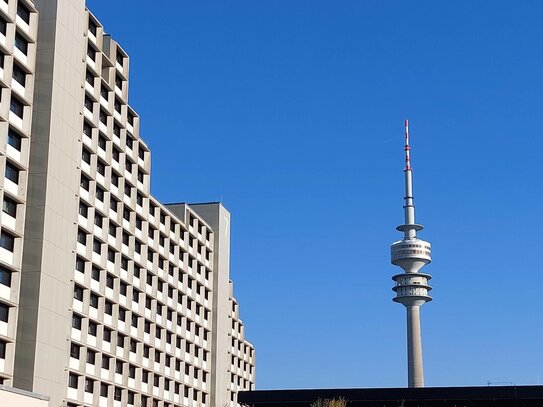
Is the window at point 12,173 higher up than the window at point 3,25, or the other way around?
the window at point 3,25

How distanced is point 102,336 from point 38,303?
14.6m

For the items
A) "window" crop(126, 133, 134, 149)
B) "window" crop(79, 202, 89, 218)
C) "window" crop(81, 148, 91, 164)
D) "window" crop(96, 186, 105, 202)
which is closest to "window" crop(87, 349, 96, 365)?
"window" crop(79, 202, 89, 218)

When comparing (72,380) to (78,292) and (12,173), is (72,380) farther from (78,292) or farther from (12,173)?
(12,173)

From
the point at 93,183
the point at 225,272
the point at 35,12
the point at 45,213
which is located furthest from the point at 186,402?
the point at 35,12

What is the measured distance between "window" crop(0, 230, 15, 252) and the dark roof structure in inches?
2031

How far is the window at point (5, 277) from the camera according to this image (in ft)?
243

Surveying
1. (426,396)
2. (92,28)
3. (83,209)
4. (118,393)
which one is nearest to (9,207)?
(83,209)

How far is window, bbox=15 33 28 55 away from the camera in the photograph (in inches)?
3093

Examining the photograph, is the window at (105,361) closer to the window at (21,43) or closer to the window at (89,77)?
the window at (89,77)

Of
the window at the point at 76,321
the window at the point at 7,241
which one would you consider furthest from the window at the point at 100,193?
the window at the point at 7,241

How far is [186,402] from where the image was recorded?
114 m

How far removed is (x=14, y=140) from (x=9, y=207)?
5.43 metres

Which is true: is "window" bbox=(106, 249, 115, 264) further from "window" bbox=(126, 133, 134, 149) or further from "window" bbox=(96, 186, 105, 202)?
"window" bbox=(126, 133, 134, 149)

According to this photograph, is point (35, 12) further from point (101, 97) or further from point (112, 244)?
point (112, 244)
